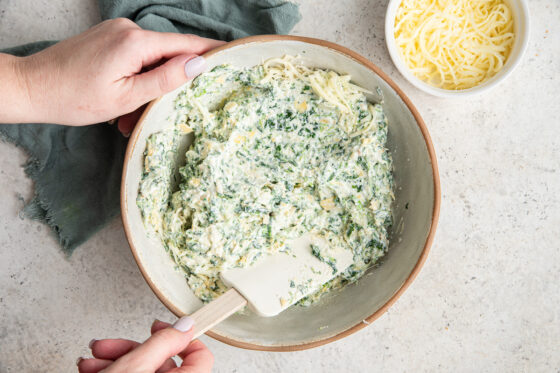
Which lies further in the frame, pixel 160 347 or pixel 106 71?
pixel 106 71

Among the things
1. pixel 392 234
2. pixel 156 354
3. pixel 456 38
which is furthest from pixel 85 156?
pixel 456 38

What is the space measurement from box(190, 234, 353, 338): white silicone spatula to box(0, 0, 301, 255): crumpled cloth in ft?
1.92

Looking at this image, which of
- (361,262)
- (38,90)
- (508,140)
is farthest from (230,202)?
(508,140)

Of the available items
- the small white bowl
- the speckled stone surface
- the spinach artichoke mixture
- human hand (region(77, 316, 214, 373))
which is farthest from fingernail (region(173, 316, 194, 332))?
the small white bowl

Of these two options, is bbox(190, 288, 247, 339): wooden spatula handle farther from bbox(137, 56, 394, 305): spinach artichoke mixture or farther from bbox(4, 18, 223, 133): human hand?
bbox(4, 18, 223, 133): human hand

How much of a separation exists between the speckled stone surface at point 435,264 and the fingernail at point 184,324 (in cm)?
52

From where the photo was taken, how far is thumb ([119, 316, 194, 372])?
1135 millimetres

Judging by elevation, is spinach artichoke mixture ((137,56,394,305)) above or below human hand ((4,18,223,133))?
below

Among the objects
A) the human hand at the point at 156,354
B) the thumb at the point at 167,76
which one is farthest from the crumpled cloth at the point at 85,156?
the human hand at the point at 156,354

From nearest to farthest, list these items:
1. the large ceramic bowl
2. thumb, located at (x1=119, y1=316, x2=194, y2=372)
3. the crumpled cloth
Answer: thumb, located at (x1=119, y1=316, x2=194, y2=372), the large ceramic bowl, the crumpled cloth

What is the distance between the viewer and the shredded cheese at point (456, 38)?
5.44 ft

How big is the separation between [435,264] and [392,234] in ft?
0.98

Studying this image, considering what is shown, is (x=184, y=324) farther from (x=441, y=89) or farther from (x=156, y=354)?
(x=441, y=89)

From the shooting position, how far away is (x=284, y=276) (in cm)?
157
